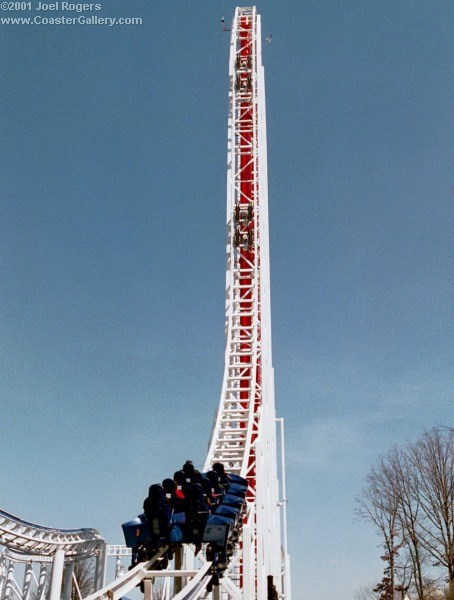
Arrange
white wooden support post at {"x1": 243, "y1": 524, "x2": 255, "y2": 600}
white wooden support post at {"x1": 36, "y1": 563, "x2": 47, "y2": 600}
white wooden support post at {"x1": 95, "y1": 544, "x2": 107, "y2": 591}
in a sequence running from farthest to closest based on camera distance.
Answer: white wooden support post at {"x1": 95, "y1": 544, "x2": 107, "y2": 591} → white wooden support post at {"x1": 36, "y1": 563, "x2": 47, "y2": 600} → white wooden support post at {"x1": 243, "y1": 524, "x2": 255, "y2": 600}

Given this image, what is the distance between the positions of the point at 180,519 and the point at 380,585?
19.7m

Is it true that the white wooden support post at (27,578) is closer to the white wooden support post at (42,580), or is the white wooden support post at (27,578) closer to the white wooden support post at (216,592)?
the white wooden support post at (42,580)

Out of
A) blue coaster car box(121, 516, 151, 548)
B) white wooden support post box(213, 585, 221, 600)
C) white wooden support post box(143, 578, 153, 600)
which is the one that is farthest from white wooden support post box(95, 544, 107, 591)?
white wooden support post box(143, 578, 153, 600)

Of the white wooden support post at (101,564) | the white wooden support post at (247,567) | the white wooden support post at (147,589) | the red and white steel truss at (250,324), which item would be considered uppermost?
the red and white steel truss at (250,324)

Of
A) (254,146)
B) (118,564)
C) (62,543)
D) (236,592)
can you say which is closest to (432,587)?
(118,564)

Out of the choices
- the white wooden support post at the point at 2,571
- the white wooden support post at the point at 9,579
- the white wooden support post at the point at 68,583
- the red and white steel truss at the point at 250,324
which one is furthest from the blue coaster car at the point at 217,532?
the white wooden support post at the point at 68,583

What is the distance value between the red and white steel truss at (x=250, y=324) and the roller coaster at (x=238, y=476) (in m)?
0.04

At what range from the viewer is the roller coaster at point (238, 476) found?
378 inches

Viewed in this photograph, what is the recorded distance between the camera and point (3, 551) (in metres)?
16.6

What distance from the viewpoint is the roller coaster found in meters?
9.59

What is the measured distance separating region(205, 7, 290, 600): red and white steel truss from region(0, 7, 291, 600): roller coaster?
4cm

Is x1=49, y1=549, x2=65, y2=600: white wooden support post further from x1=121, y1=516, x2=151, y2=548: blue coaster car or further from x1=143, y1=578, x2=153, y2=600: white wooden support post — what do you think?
x1=143, y1=578, x2=153, y2=600: white wooden support post

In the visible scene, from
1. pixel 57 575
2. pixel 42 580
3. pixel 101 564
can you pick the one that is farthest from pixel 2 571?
pixel 101 564

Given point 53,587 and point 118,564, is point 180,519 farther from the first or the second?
point 118,564
